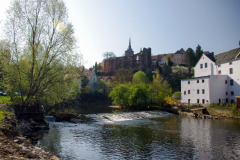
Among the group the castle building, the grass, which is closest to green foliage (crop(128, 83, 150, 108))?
the grass

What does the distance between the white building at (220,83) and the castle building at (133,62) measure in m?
71.6

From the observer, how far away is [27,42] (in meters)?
20.8

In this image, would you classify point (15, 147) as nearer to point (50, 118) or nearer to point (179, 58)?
point (50, 118)

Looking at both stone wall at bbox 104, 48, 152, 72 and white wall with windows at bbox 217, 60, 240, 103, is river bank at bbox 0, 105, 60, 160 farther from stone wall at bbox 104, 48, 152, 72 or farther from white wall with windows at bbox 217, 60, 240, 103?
stone wall at bbox 104, 48, 152, 72

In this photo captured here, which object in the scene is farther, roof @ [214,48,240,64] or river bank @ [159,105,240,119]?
roof @ [214,48,240,64]

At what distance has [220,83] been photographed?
144 ft

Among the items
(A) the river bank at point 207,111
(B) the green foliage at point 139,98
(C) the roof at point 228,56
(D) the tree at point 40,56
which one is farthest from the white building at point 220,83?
(D) the tree at point 40,56

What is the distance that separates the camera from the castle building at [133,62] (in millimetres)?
120688

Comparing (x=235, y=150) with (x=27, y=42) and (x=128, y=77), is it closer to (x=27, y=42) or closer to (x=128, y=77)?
(x=27, y=42)

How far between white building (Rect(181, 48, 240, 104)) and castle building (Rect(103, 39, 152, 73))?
71.6m

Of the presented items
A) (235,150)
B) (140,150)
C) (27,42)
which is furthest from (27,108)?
(235,150)

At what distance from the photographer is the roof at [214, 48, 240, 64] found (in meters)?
42.5

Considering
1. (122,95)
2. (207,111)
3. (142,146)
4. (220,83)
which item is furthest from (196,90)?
(142,146)

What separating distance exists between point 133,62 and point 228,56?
8248cm
